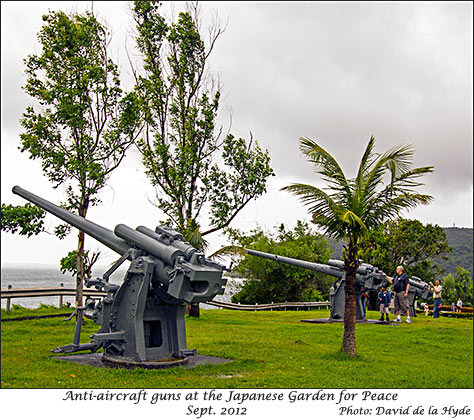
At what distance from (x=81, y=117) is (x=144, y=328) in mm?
9344

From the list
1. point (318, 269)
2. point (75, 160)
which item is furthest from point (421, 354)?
point (75, 160)

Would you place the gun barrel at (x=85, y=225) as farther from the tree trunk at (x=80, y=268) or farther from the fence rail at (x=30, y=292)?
the tree trunk at (x=80, y=268)

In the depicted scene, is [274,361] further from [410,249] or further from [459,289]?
[459,289]

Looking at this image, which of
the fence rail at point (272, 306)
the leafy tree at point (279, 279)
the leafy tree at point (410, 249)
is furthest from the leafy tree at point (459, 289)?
the fence rail at point (272, 306)

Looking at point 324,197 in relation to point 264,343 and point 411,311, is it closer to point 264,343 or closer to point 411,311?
point 264,343

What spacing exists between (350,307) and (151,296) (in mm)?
4768

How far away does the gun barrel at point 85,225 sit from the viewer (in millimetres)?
11961

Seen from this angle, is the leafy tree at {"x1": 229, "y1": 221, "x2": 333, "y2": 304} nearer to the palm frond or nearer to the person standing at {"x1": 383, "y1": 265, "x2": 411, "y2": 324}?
the person standing at {"x1": 383, "y1": 265, "x2": 411, "y2": 324}

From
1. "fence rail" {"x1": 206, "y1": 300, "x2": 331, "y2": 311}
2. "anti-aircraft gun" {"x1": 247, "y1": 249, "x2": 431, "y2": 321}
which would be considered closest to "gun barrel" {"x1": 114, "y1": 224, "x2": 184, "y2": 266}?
"anti-aircraft gun" {"x1": 247, "y1": 249, "x2": 431, "y2": 321}

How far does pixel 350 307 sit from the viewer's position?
12.9 metres

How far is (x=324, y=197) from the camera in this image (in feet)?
41.7

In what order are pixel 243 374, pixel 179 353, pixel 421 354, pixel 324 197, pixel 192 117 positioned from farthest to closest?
pixel 192 117 < pixel 421 354 < pixel 324 197 < pixel 179 353 < pixel 243 374

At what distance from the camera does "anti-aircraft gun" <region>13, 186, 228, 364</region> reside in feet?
34.2

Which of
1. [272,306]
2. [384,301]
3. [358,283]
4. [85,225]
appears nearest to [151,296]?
[85,225]
